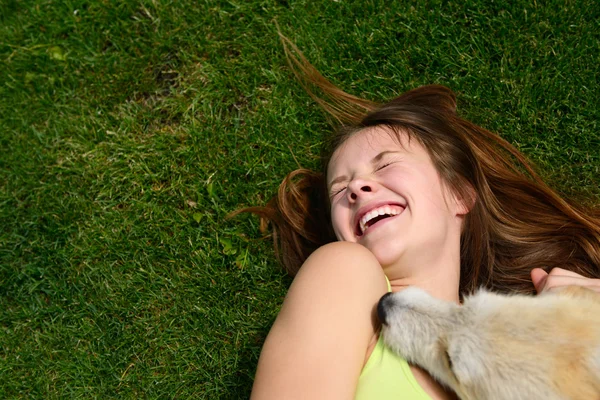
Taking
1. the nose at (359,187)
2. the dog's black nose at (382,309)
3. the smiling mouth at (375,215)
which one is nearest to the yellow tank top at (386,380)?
the dog's black nose at (382,309)

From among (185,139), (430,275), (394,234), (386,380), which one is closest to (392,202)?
(394,234)

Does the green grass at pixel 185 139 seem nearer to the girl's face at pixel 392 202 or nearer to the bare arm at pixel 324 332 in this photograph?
the girl's face at pixel 392 202

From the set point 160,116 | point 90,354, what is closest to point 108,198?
point 160,116

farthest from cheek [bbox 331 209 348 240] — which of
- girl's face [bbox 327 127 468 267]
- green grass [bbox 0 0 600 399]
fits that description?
green grass [bbox 0 0 600 399]

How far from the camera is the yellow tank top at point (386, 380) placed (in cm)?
289

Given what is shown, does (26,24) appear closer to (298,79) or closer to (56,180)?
(56,180)

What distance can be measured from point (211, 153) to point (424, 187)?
6.49 ft

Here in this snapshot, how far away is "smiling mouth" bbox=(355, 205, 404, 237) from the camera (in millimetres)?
3391

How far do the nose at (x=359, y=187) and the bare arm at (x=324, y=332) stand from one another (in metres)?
0.44

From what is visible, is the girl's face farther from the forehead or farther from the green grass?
the green grass

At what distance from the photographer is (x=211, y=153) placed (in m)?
4.79

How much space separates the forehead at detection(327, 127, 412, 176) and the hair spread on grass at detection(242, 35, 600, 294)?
9 cm

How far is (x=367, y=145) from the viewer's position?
375cm

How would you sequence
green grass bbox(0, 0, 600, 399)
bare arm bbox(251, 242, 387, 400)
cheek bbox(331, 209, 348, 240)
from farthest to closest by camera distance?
green grass bbox(0, 0, 600, 399) < cheek bbox(331, 209, 348, 240) < bare arm bbox(251, 242, 387, 400)
